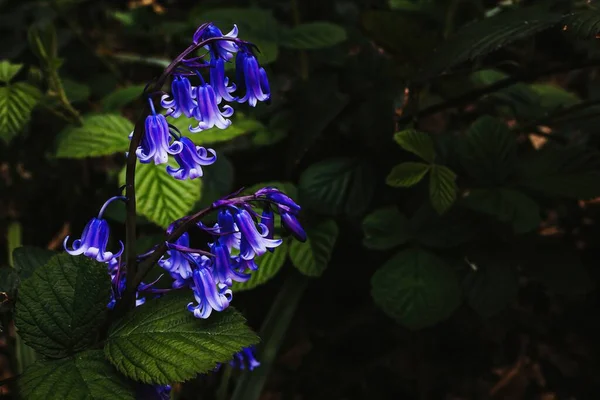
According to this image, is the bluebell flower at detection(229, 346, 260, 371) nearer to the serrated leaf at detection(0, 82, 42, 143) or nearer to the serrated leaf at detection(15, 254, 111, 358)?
the serrated leaf at detection(15, 254, 111, 358)

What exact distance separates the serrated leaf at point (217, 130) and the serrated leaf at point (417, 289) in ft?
→ 1.91

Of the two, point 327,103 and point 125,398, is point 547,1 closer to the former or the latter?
point 327,103

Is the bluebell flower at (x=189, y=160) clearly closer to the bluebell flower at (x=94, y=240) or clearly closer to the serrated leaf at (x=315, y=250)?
the bluebell flower at (x=94, y=240)

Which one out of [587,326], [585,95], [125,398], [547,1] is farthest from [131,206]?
[585,95]

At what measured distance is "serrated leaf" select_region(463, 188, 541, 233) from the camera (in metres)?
1.78

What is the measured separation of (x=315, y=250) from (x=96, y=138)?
2.34 ft

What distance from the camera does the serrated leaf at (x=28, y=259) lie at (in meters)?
1.49

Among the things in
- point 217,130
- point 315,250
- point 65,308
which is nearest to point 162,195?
point 217,130

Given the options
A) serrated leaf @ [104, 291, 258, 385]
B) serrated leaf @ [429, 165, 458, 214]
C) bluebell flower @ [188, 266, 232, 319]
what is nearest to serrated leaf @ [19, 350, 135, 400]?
serrated leaf @ [104, 291, 258, 385]

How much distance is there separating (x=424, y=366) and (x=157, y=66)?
1.64 metres

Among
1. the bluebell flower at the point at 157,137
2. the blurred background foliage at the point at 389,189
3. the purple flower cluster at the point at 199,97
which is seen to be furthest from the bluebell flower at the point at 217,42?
the blurred background foliage at the point at 389,189

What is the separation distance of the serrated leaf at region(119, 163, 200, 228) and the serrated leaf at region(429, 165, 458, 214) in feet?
1.99

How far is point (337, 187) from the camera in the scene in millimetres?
1978

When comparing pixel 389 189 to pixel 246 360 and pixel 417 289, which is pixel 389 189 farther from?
pixel 246 360
